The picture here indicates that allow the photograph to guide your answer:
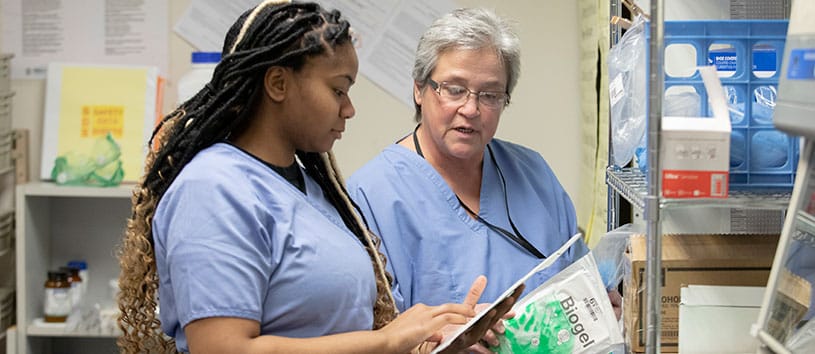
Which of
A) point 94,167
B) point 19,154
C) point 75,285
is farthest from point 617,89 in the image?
point 19,154

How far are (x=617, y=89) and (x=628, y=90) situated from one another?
0.03 metres

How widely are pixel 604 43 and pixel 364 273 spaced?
54.9 inches

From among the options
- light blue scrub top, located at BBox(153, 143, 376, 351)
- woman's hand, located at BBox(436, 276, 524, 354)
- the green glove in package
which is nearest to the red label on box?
woman's hand, located at BBox(436, 276, 524, 354)

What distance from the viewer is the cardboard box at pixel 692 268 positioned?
1.45 metres

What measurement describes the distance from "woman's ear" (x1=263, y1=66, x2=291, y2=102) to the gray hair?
0.60 m

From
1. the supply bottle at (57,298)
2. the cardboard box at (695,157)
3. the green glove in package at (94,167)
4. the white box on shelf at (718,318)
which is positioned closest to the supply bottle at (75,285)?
the supply bottle at (57,298)

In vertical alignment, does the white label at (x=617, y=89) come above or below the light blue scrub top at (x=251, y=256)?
above

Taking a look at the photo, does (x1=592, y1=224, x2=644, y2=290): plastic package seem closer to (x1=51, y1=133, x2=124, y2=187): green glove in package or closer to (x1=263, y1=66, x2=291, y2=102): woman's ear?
(x1=263, y1=66, x2=291, y2=102): woman's ear

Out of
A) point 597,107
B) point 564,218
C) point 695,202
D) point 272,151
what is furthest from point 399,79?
point 695,202

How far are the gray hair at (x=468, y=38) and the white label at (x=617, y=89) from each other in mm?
331

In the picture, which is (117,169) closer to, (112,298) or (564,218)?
(112,298)

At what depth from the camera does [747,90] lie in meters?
1.34

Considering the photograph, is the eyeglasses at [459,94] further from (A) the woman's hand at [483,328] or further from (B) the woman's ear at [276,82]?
(B) the woman's ear at [276,82]

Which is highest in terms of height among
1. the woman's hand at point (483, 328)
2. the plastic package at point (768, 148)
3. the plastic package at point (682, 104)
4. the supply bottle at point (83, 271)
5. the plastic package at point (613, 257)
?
the plastic package at point (682, 104)
